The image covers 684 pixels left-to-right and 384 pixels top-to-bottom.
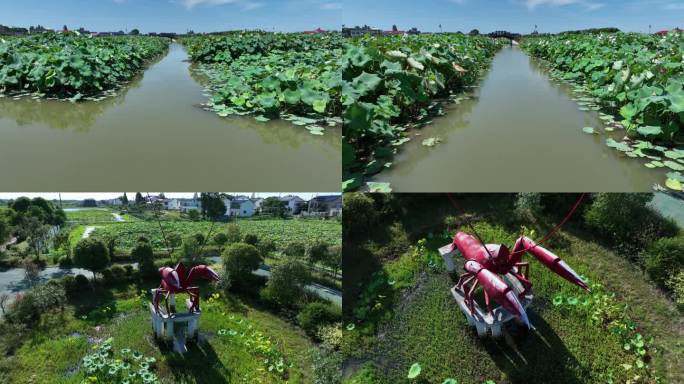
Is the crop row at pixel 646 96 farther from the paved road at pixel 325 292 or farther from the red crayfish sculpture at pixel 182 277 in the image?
the red crayfish sculpture at pixel 182 277

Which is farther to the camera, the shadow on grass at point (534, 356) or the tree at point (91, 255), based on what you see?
the tree at point (91, 255)

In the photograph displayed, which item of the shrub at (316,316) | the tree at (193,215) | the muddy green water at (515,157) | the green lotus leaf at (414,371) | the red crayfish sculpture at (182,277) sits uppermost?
the muddy green water at (515,157)

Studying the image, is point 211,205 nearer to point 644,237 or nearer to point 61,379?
point 61,379

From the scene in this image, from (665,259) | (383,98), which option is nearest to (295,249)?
(383,98)

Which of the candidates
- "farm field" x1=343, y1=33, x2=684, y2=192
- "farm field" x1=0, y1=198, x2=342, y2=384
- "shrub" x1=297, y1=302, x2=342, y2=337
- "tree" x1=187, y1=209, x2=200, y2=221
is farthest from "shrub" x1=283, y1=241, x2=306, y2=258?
"farm field" x1=343, y1=33, x2=684, y2=192

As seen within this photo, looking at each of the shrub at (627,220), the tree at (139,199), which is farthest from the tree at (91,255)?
the shrub at (627,220)

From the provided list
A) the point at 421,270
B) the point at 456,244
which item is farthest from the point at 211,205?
the point at 456,244

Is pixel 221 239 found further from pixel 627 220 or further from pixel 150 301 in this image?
pixel 627 220
